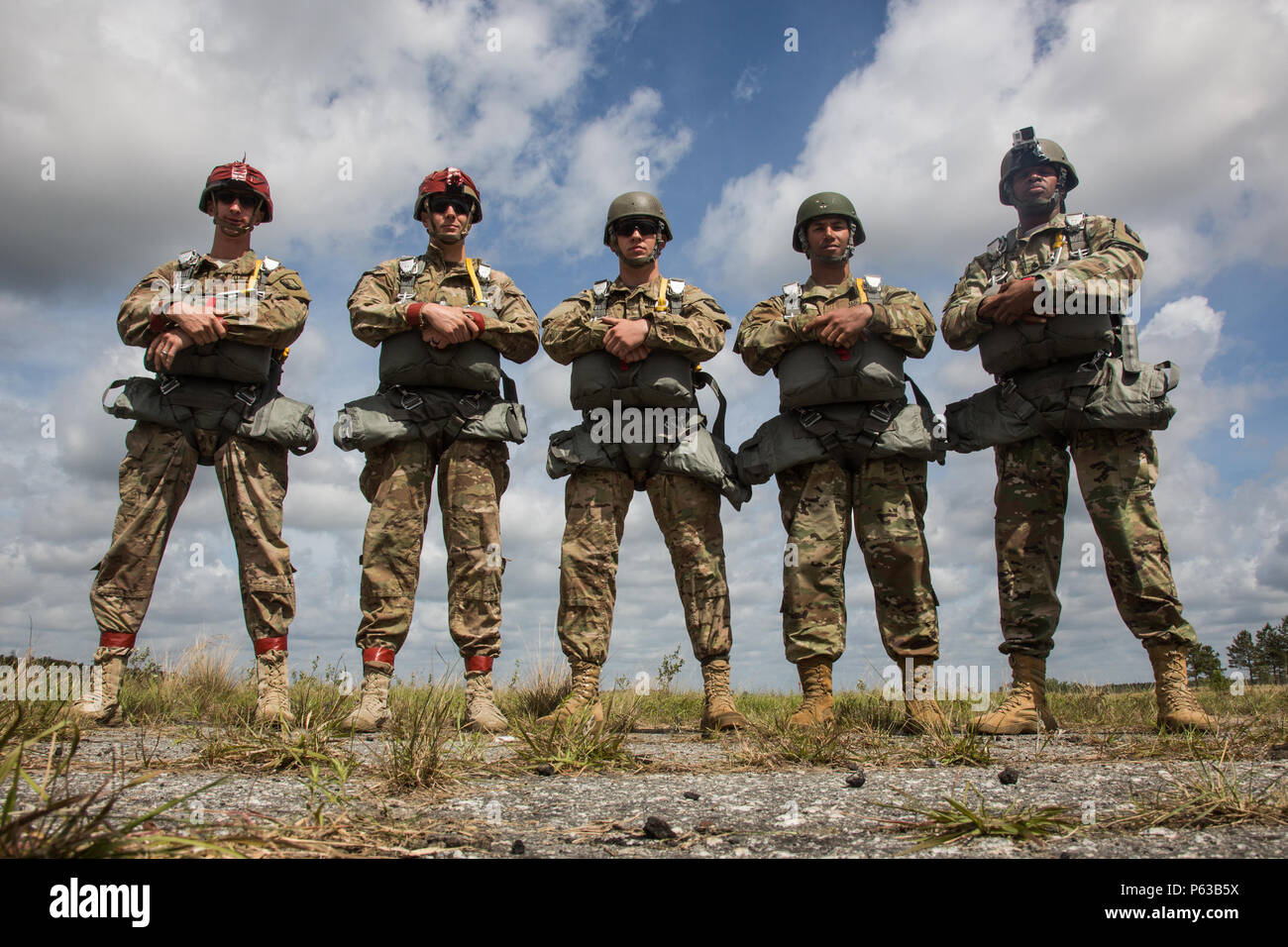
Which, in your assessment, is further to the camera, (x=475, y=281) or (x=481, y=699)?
(x=475, y=281)

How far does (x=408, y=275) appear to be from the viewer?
18.3 ft

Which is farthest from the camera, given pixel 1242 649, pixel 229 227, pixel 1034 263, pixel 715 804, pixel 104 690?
pixel 1242 649

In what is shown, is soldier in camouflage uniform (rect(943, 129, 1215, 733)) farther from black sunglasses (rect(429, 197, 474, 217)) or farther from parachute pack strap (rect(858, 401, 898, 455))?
black sunglasses (rect(429, 197, 474, 217))

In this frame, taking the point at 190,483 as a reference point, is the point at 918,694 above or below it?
below

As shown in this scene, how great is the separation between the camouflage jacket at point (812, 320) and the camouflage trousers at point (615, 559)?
39.9 inches

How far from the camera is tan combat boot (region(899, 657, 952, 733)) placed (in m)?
4.59

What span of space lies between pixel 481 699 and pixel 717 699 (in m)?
1.49

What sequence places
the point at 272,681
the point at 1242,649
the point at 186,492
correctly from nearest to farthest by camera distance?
1. the point at 272,681
2. the point at 186,492
3. the point at 1242,649

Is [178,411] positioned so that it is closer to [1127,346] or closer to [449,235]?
[449,235]

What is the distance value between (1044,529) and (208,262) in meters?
5.90

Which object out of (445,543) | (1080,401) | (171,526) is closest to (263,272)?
(171,526)

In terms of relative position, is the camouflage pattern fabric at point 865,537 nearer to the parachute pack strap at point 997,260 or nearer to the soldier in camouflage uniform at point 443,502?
the parachute pack strap at point 997,260
